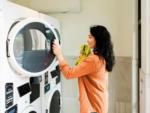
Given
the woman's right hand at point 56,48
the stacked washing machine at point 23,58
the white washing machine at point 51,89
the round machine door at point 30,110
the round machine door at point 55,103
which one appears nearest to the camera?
the stacked washing machine at point 23,58

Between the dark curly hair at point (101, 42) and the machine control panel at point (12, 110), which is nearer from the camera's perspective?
the machine control panel at point (12, 110)

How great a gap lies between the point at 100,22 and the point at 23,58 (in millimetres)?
1716

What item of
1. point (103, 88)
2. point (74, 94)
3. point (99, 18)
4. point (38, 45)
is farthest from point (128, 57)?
point (38, 45)

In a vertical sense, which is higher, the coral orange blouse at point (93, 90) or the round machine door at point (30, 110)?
the coral orange blouse at point (93, 90)

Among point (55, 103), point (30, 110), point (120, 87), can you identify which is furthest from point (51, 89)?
point (120, 87)

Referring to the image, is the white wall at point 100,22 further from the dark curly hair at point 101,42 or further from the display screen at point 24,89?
the display screen at point 24,89

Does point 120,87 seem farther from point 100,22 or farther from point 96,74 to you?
point 96,74

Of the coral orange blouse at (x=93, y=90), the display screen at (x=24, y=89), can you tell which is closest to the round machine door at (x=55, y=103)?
the coral orange blouse at (x=93, y=90)

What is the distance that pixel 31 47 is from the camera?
7.11 feet

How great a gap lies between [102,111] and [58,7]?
5.65 ft

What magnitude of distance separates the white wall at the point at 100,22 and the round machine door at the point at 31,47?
1.32m

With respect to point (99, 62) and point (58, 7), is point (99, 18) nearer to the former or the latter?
point (58, 7)

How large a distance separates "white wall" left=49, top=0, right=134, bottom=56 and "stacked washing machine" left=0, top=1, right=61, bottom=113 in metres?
1.13

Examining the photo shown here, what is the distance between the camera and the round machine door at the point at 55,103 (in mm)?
2867
